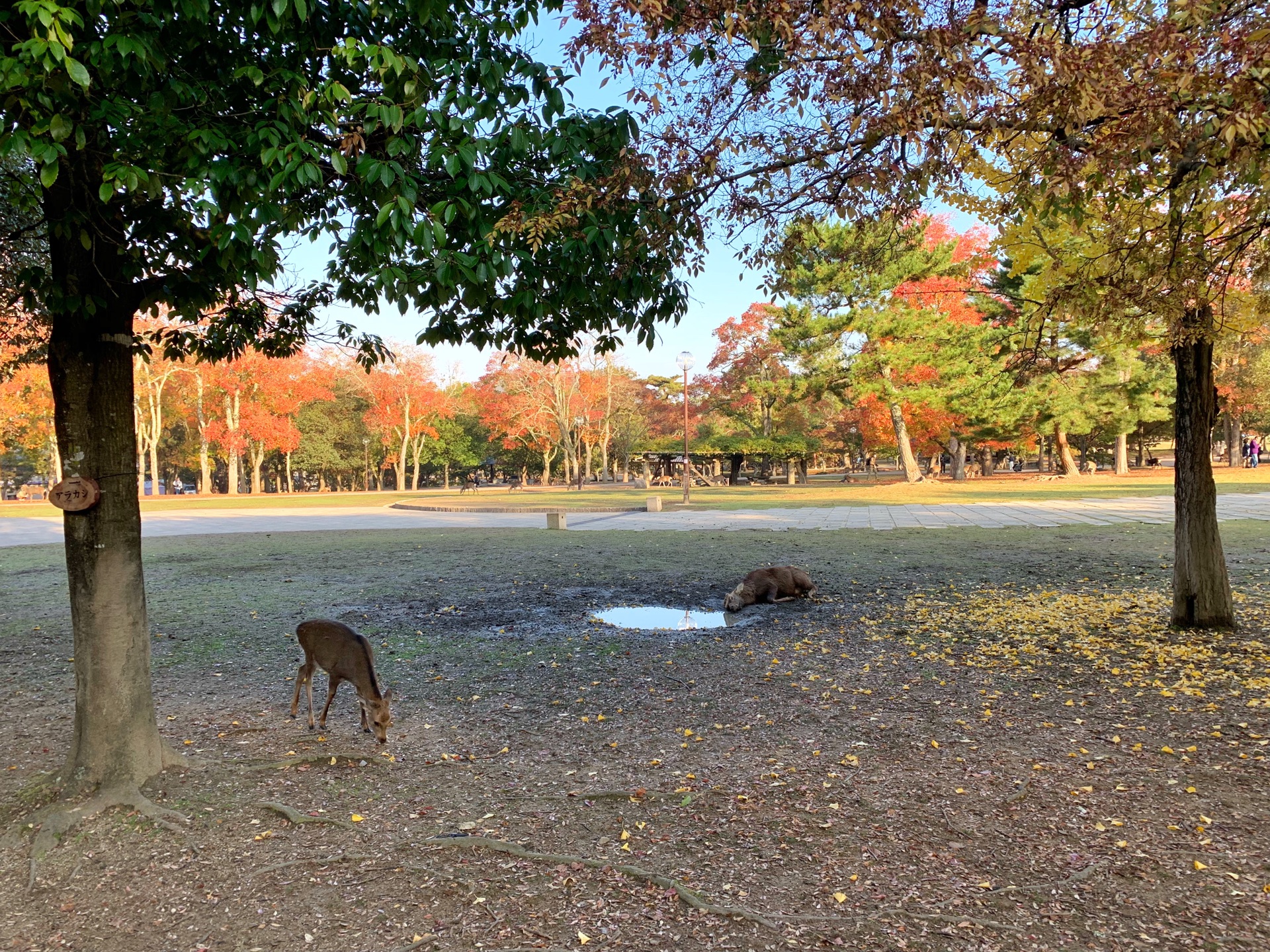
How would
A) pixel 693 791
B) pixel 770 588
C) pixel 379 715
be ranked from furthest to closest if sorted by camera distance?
1. pixel 770 588
2. pixel 379 715
3. pixel 693 791

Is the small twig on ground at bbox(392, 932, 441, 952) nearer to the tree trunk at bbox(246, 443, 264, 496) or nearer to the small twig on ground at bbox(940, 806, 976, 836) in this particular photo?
the small twig on ground at bbox(940, 806, 976, 836)

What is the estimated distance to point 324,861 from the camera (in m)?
2.61

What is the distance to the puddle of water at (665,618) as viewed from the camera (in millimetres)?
6602

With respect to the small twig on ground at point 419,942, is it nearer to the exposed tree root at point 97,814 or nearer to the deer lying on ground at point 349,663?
the exposed tree root at point 97,814

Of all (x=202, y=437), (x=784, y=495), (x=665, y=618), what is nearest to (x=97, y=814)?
(x=665, y=618)

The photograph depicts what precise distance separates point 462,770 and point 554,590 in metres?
4.87

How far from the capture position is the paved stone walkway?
1481cm

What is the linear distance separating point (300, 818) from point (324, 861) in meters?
0.34

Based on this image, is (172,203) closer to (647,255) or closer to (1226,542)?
(647,255)

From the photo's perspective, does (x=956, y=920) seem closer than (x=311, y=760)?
Yes

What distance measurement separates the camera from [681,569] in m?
9.52

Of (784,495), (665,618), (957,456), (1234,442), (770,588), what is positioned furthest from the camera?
(1234,442)

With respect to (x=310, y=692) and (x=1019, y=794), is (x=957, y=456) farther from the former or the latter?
(x=310, y=692)

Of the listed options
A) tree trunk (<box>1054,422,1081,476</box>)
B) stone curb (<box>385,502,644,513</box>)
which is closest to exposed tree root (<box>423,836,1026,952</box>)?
stone curb (<box>385,502,644,513</box>)
